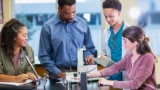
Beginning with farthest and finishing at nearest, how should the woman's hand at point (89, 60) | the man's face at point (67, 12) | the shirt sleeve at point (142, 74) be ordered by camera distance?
the woman's hand at point (89, 60) → the man's face at point (67, 12) → the shirt sleeve at point (142, 74)

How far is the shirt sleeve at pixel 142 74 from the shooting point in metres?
1.97

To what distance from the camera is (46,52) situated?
100 inches

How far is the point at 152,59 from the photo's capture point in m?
2.03

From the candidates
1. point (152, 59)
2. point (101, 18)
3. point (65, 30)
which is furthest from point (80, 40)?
point (101, 18)

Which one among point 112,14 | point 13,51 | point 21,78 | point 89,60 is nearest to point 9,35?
point 13,51

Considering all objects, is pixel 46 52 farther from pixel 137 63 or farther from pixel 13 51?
pixel 137 63

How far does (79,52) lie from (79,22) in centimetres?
47

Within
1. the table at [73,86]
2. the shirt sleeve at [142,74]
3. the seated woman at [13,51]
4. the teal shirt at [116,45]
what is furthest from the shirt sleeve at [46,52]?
the shirt sleeve at [142,74]

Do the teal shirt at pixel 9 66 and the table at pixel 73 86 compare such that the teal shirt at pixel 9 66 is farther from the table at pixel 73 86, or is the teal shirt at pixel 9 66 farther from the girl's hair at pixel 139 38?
the girl's hair at pixel 139 38

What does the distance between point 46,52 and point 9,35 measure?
1.20 feet

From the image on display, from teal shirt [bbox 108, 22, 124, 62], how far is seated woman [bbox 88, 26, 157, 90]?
248mm

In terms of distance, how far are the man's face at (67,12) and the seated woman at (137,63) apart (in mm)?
555

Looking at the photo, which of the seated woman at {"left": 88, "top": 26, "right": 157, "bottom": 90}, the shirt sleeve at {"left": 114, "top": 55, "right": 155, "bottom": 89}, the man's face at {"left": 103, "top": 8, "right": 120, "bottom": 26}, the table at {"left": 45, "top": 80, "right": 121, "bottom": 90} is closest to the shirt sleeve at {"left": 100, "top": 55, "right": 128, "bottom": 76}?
the seated woman at {"left": 88, "top": 26, "right": 157, "bottom": 90}

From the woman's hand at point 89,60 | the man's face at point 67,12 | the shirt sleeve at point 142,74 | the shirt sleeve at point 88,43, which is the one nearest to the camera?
the shirt sleeve at point 142,74
